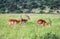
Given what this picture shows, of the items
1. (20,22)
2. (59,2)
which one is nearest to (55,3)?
(59,2)

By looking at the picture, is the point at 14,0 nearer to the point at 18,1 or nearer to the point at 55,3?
the point at 18,1

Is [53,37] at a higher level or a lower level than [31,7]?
higher

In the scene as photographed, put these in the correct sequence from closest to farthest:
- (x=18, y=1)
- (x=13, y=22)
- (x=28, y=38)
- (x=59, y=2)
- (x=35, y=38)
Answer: (x=35, y=38) → (x=28, y=38) → (x=13, y=22) → (x=59, y=2) → (x=18, y=1)

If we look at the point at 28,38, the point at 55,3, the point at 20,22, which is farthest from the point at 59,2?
the point at 28,38

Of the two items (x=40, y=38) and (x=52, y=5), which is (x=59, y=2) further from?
(x=40, y=38)

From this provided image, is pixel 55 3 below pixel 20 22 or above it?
below

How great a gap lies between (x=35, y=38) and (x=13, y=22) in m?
7.95

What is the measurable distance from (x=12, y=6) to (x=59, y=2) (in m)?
11.8

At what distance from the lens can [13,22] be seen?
58.4 ft

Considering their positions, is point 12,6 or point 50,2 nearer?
point 12,6

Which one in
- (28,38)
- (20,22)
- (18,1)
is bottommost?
(18,1)

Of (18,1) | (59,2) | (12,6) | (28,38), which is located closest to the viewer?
(28,38)

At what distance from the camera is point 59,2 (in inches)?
2400

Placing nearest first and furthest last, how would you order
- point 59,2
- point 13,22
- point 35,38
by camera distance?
1. point 35,38
2. point 13,22
3. point 59,2
